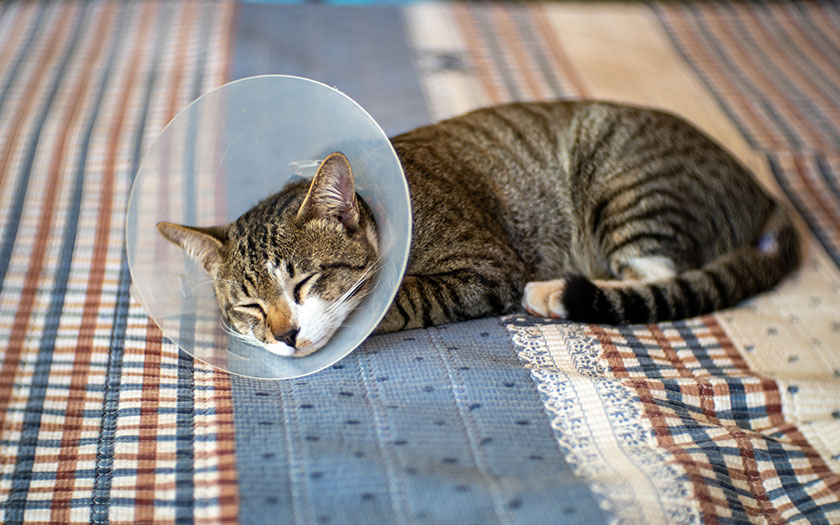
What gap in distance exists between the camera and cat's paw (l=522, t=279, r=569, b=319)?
148 cm

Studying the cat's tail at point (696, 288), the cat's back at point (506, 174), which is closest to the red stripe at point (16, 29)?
the cat's back at point (506, 174)

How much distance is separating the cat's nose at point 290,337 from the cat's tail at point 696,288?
0.60 meters

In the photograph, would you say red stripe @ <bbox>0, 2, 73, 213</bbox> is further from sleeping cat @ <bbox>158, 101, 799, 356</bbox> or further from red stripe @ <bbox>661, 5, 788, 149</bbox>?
red stripe @ <bbox>661, 5, 788, 149</bbox>

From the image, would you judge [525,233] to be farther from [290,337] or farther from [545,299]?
[290,337]

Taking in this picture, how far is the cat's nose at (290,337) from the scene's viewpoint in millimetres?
1249

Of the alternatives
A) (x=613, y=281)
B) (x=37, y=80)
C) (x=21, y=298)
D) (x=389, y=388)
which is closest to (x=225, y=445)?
(x=389, y=388)

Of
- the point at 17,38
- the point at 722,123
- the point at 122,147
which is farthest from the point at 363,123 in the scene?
the point at 17,38

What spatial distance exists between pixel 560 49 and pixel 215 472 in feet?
7.31

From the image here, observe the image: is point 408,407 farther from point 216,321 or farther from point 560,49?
point 560,49

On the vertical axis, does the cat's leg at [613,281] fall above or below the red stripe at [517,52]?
below

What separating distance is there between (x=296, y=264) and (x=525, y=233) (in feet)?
2.25

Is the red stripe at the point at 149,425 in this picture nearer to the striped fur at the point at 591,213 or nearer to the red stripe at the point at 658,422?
the striped fur at the point at 591,213

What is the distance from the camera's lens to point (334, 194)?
4.13 feet

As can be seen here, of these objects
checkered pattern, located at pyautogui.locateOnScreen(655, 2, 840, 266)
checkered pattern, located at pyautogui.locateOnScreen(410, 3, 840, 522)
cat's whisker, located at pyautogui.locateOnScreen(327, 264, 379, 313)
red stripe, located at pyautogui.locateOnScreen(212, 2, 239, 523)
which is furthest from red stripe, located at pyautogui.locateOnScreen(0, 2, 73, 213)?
checkered pattern, located at pyautogui.locateOnScreen(655, 2, 840, 266)
